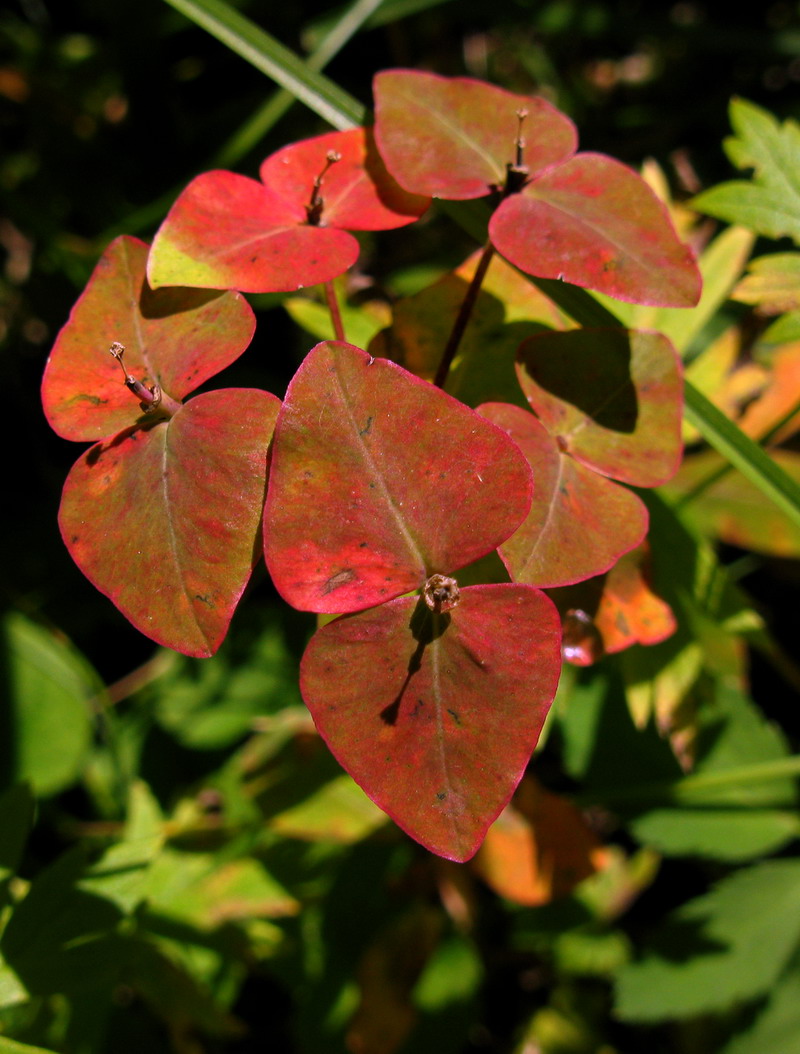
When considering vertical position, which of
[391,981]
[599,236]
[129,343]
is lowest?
[391,981]

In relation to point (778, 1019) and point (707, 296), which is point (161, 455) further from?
point (778, 1019)

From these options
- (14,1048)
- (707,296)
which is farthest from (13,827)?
(707,296)

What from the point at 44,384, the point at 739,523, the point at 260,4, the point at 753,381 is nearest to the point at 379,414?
the point at 44,384

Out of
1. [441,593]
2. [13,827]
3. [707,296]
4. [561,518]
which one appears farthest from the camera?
[707,296]

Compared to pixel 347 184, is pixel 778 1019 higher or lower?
lower

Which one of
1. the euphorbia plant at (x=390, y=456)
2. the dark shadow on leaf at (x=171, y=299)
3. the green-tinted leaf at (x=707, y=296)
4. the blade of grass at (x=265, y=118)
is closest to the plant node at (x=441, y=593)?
the euphorbia plant at (x=390, y=456)

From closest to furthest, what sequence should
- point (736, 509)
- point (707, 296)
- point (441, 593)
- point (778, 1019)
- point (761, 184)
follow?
point (441, 593) → point (761, 184) → point (707, 296) → point (778, 1019) → point (736, 509)

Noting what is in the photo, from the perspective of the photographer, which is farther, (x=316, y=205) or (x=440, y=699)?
(x=316, y=205)
